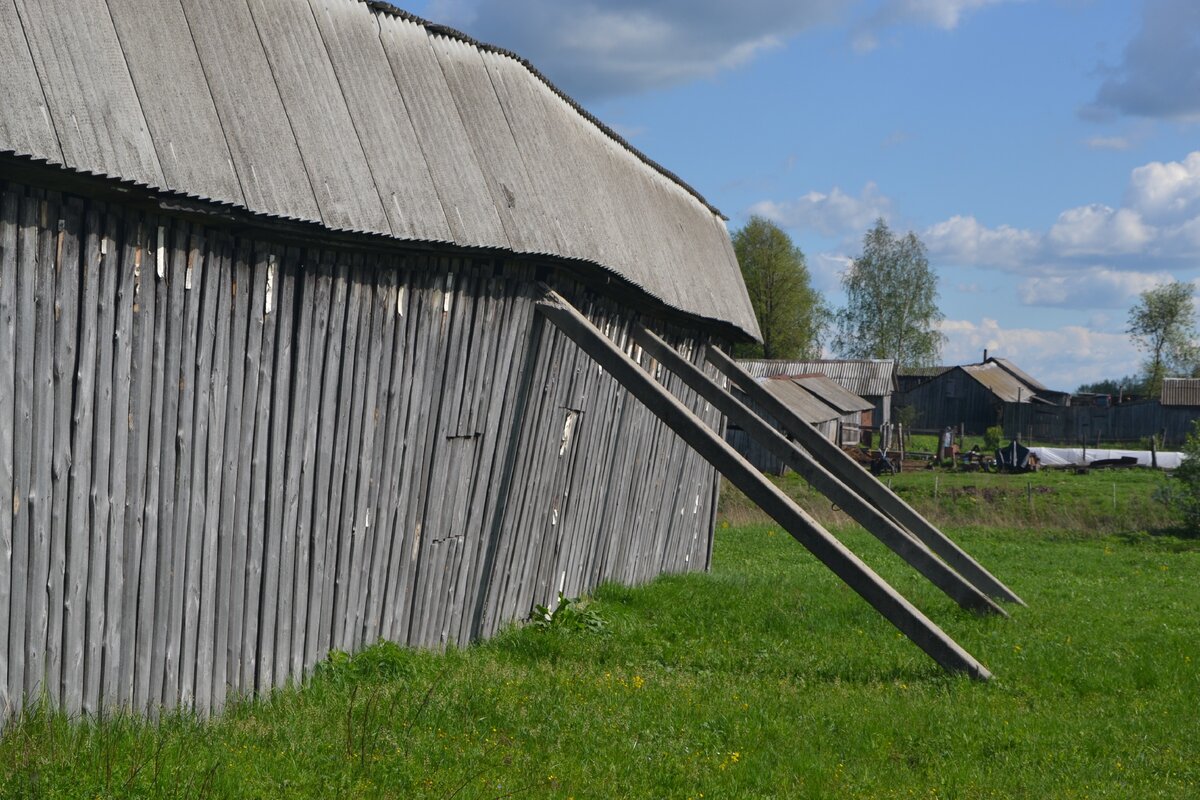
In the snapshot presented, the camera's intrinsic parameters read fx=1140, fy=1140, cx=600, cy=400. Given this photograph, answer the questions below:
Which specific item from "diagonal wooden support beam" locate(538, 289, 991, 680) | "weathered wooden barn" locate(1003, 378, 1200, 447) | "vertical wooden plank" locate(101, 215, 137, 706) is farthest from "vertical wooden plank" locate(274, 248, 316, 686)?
"weathered wooden barn" locate(1003, 378, 1200, 447)

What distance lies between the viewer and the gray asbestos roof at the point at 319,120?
4.81 m

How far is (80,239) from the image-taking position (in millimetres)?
4848

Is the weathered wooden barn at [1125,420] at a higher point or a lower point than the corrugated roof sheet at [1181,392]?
lower

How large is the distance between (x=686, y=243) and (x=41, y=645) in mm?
9614

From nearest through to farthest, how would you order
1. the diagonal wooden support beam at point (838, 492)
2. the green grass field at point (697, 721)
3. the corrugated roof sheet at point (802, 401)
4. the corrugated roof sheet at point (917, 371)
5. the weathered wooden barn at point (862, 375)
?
the green grass field at point (697, 721) < the diagonal wooden support beam at point (838, 492) < the corrugated roof sheet at point (802, 401) < the weathered wooden barn at point (862, 375) < the corrugated roof sheet at point (917, 371)

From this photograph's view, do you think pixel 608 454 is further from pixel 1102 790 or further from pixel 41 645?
pixel 41 645

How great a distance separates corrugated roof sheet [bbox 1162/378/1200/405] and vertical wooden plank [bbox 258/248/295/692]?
5087 centimetres

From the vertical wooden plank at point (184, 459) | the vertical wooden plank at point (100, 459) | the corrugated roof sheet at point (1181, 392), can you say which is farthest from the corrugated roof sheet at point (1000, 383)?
the vertical wooden plank at point (100, 459)

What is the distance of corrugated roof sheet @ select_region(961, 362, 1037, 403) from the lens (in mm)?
57062

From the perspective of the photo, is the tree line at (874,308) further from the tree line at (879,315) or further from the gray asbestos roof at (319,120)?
→ the gray asbestos roof at (319,120)

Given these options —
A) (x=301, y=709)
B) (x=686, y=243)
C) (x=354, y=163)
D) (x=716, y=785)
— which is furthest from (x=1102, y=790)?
(x=686, y=243)

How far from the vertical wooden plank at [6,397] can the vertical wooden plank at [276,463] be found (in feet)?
5.26

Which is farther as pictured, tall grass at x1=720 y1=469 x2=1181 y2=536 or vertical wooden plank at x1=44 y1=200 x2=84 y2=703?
tall grass at x1=720 y1=469 x2=1181 y2=536

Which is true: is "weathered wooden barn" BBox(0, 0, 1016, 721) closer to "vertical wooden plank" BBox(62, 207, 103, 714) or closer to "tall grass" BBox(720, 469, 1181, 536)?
"vertical wooden plank" BBox(62, 207, 103, 714)
